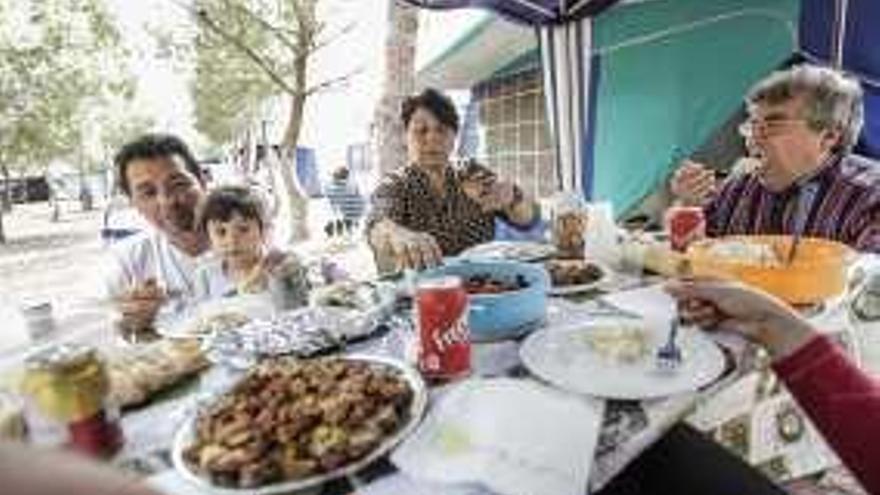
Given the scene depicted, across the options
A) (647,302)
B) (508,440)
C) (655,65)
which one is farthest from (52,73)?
(508,440)

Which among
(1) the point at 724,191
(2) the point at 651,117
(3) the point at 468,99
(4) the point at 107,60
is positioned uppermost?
(4) the point at 107,60

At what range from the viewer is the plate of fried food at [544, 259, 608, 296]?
1.98 metres

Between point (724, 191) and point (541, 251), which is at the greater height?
point (724, 191)

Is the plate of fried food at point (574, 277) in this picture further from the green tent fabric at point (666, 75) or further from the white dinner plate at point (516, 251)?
the green tent fabric at point (666, 75)

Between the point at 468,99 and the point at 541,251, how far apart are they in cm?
891

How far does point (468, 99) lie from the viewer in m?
11.2

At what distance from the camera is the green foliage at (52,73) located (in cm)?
1278

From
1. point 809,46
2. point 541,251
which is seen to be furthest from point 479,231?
point 809,46

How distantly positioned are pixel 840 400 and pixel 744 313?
24cm

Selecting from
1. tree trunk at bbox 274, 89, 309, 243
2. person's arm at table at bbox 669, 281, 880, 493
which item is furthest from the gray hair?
tree trunk at bbox 274, 89, 309, 243

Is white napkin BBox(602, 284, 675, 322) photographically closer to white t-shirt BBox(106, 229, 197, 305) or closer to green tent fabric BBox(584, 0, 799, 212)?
white t-shirt BBox(106, 229, 197, 305)

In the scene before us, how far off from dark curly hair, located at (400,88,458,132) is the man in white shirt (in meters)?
0.95

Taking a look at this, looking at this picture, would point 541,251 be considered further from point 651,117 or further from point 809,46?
point 651,117

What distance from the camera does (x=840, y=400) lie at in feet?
4.45
